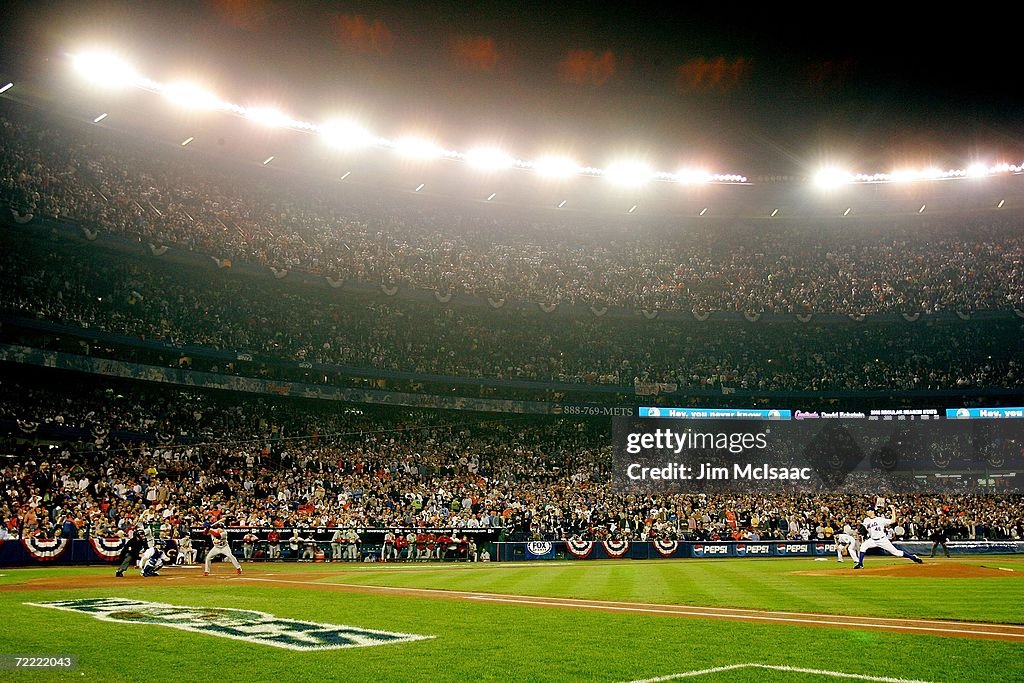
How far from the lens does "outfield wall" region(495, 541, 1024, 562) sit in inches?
1468

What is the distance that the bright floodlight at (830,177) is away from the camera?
5656cm

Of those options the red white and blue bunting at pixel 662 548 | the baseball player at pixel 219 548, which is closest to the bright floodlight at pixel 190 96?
the baseball player at pixel 219 548


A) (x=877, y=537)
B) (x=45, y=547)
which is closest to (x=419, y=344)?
(x=45, y=547)

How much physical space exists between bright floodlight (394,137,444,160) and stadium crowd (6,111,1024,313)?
6.07 metres

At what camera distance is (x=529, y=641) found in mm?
10867

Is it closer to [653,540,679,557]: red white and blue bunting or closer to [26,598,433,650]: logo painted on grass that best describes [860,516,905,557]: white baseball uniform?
[653,540,679,557]: red white and blue bunting

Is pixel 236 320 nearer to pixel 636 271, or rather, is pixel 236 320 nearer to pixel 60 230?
pixel 60 230

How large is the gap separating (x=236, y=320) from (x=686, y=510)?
26.2 m

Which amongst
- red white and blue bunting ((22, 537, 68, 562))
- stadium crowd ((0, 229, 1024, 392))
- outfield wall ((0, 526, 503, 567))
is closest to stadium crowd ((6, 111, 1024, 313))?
stadium crowd ((0, 229, 1024, 392))

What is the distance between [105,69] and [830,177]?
43.5 metres

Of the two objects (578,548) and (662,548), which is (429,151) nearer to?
(578,548)

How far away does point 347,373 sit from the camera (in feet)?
159

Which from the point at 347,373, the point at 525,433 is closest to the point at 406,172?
the point at 347,373

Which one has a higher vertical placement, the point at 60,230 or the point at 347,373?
the point at 60,230
